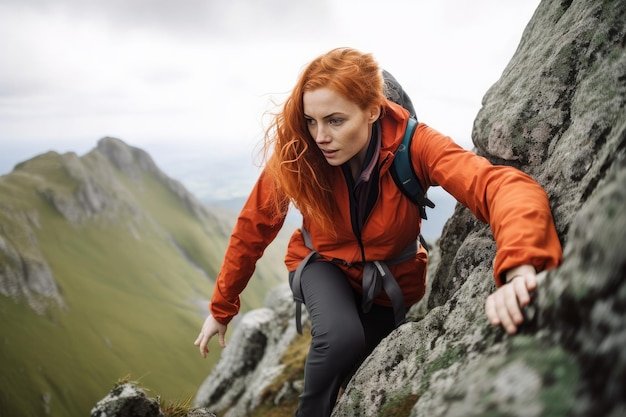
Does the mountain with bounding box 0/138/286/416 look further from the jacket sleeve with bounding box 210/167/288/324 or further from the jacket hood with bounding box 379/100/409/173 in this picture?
the jacket hood with bounding box 379/100/409/173

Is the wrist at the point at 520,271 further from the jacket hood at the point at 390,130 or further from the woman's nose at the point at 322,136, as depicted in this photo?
the woman's nose at the point at 322,136

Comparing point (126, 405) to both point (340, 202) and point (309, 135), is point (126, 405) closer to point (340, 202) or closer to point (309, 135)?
point (340, 202)

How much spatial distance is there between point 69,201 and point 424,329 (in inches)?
6265

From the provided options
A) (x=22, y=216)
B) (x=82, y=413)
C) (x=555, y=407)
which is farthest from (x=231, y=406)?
(x=22, y=216)

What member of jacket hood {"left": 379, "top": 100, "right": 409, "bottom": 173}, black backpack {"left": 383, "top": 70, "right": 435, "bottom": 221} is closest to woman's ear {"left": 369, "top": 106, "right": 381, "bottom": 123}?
jacket hood {"left": 379, "top": 100, "right": 409, "bottom": 173}

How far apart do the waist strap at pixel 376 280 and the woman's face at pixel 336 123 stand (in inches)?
64.6

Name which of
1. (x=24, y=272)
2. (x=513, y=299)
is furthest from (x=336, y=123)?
(x=24, y=272)

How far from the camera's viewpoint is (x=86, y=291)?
114625mm

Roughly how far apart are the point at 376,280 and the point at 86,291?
412ft

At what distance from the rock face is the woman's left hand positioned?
0.09 meters

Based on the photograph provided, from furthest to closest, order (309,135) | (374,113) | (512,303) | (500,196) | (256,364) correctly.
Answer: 1. (256,364)
2. (309,135)
3. (374,113)
4. (500,196)
5. (512,303)

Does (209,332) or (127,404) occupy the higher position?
(209,332)

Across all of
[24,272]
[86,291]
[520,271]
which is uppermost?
[520,271]

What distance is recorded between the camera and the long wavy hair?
5.68 m
